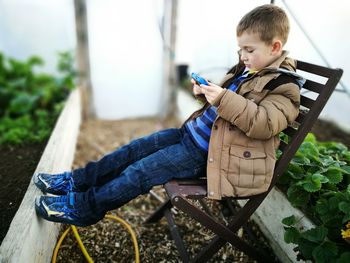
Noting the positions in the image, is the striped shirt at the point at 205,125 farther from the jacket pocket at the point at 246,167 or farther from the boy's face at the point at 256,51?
the jacket pocket at the point at 246,167

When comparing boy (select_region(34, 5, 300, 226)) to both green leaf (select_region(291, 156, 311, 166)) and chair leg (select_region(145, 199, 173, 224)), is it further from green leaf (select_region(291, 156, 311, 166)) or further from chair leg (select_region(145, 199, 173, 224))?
chair leg (select_region(145, 199, 173, 224))

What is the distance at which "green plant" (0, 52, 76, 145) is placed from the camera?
11.1 feet

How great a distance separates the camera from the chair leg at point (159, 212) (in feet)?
7.78

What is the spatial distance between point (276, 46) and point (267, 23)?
128 millimetres

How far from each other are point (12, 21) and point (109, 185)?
156 inches

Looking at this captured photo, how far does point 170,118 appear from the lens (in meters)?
4.66

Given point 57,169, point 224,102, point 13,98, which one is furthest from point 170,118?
point 224,102

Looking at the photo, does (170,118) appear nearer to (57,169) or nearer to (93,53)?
(93,53)

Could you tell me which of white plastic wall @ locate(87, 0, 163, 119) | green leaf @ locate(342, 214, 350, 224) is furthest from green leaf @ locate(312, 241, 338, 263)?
white plastic wall @ locate(87, 0, 163, 119)

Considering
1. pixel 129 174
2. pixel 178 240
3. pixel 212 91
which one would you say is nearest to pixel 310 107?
pixel 212 91

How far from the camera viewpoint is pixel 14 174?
241cm

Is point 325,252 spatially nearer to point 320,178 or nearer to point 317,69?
point 320,178

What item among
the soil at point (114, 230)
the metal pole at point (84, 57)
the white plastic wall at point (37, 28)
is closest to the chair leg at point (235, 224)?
the soil at point (114, 230)

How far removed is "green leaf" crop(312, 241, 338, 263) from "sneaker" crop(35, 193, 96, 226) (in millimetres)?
1180
